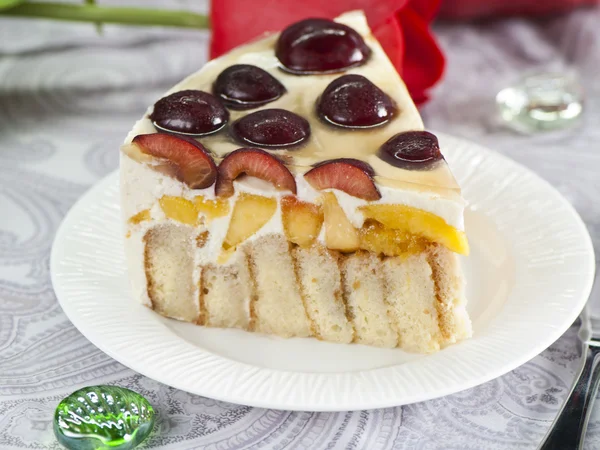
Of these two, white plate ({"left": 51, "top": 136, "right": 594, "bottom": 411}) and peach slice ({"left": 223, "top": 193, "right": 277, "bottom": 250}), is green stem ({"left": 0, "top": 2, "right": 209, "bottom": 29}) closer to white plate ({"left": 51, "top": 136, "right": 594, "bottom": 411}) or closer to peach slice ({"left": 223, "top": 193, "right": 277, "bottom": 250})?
white plate ({"left": 51, "top": 136, "right": 594, "bottom": 411})

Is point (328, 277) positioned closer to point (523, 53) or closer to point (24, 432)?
point (24, 432)

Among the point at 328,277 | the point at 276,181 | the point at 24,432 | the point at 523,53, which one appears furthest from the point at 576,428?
the point at 523,53

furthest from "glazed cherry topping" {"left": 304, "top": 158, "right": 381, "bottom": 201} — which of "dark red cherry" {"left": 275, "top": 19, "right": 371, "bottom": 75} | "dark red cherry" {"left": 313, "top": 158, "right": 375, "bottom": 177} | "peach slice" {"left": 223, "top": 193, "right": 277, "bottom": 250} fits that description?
"dark red cherry" {"left": 275, "top": 19, "right": 371, "bottom": 75}

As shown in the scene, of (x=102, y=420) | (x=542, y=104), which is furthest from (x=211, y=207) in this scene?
(x=542, y=104)

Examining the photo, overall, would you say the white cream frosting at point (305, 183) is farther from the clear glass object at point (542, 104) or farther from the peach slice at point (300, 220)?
the clear glass object at point (542, 104)

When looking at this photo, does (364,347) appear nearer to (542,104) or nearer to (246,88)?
(246,88)

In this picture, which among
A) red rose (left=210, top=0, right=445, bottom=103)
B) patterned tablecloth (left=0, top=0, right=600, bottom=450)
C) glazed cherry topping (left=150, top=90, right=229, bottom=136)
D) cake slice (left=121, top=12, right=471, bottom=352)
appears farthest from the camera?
red rose (left=210, top=0, right=445, bottom=103)

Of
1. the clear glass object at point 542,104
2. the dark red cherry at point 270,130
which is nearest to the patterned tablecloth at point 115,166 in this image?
the clear glass object at point 542,104

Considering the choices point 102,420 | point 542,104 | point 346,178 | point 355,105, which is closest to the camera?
point 102,420
